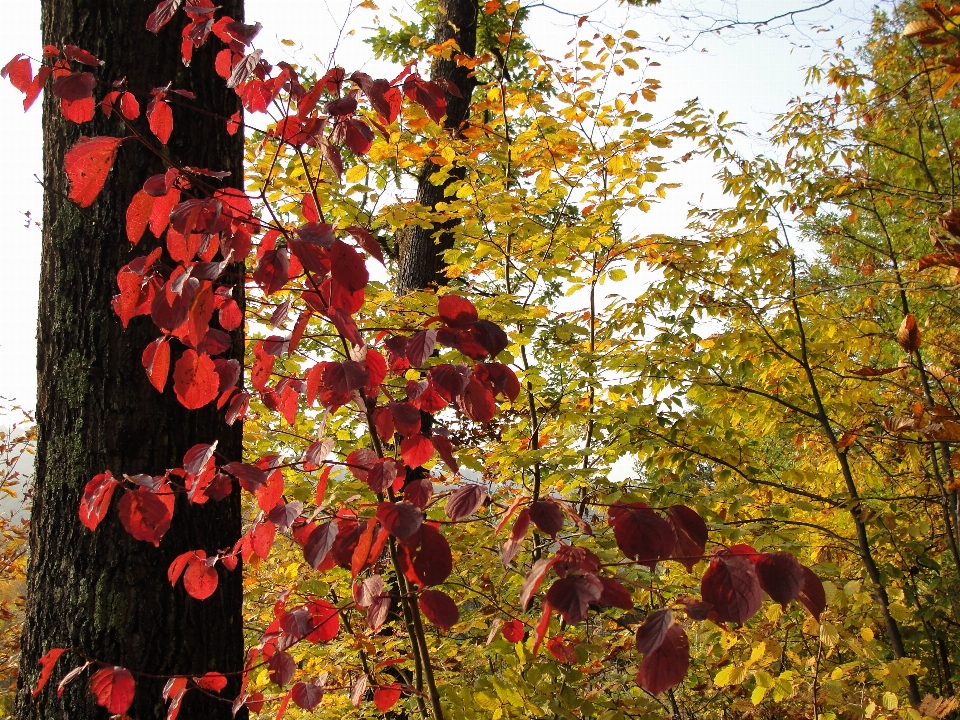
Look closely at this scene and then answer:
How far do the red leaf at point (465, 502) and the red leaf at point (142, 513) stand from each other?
0.54 meters

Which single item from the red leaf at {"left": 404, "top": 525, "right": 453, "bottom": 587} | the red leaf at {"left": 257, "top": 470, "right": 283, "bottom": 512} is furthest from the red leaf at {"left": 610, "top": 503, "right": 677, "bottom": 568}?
the red leaf at {"left": 257, "top": 470, "right": 283, "bottom": 512}

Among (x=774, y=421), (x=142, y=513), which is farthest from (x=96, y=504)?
(x=774, y=421)

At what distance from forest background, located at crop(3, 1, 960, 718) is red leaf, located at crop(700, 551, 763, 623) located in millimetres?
1184

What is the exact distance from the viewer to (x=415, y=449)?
128 centimetres

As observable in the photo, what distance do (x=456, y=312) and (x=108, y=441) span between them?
961 millimetres

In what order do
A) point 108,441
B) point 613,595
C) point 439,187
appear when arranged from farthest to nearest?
1. point 439,187
2. point 108,441
3. point 613,595

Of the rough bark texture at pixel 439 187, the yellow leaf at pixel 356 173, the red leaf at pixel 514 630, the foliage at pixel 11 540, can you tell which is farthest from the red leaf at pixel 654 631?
the foliage at pixel 11 540

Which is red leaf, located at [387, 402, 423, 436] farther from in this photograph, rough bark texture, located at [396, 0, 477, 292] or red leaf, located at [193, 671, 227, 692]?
rough bark texture, located at [396, 0, 477, 292]

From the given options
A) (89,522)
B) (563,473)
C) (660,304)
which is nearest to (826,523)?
(660,304)

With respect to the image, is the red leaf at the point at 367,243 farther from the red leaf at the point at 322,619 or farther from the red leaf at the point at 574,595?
the red leaf at the point at 322,619

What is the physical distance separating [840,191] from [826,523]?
183 centimetres

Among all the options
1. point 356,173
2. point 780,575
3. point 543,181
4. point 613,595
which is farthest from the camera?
point 543,181

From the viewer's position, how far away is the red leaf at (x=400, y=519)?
3.18 ft

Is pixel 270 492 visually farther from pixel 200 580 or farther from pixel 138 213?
pixel 138 213
